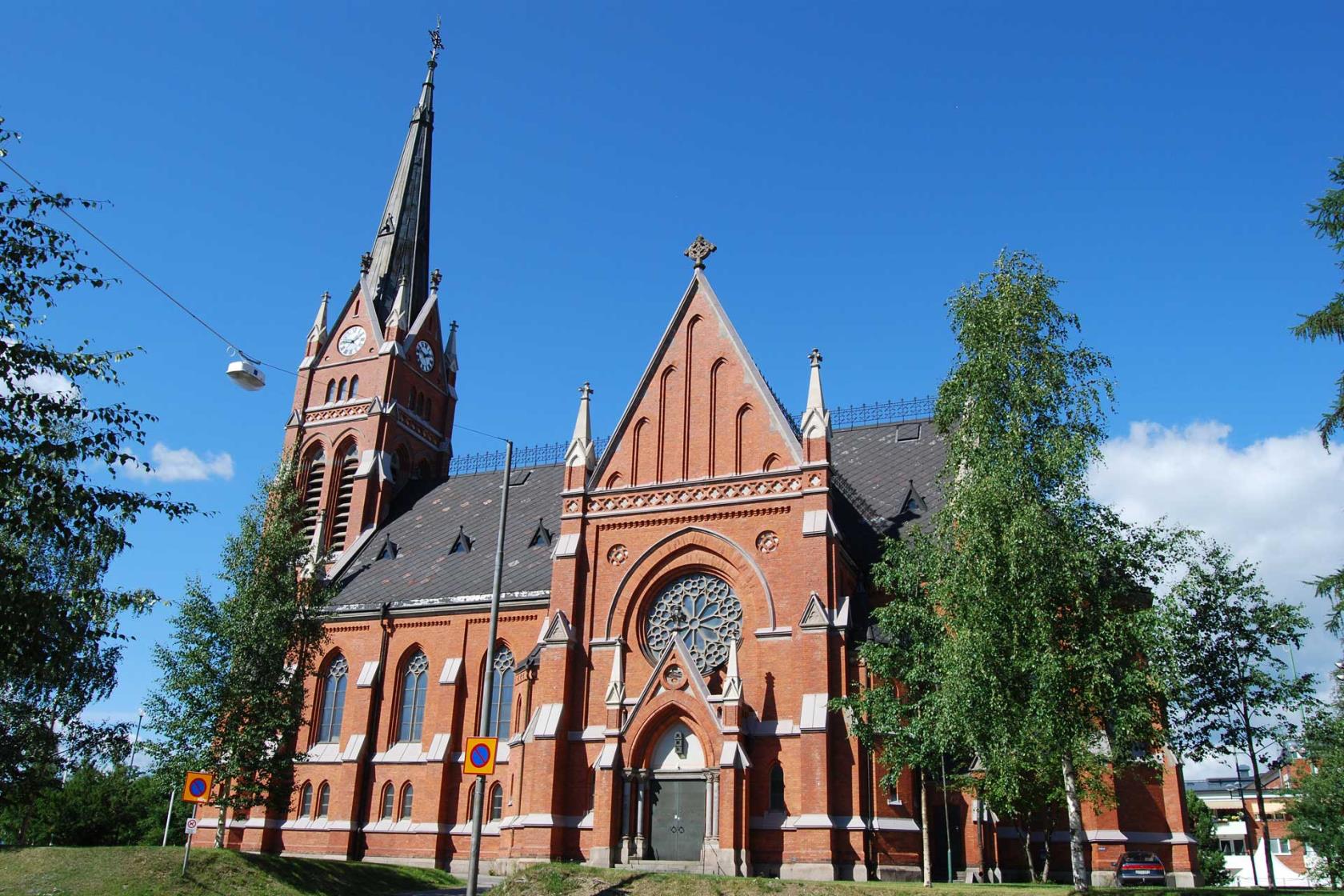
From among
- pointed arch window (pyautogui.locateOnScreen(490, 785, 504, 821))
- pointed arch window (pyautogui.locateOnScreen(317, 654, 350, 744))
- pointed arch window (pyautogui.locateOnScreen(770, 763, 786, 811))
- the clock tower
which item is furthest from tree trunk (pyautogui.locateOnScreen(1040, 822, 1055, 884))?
the clock tower

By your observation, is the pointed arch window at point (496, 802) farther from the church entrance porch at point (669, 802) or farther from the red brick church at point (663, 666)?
the church entrance porch at point (669, 802)

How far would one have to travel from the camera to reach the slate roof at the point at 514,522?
36.3m

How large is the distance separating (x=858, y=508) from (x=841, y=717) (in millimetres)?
10097

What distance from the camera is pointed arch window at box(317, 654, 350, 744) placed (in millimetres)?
40312

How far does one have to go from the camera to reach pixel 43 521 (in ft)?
46.5

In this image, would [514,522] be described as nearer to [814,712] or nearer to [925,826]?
[814,712]

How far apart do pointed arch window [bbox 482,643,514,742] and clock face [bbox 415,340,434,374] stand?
19.1 metres

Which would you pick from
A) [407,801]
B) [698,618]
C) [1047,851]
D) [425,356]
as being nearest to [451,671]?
[407,801]

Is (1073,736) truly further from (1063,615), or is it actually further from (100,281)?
(100,281)

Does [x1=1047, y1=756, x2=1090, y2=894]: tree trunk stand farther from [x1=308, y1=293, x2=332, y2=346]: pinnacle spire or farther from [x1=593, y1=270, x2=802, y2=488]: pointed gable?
[x1=308, y1=293, x2=332, y2=346]: pinnacle spire

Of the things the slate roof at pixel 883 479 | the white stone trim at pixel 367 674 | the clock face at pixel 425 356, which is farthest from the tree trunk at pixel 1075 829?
the clock face at pixel 425 356

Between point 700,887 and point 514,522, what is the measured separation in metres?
24.4

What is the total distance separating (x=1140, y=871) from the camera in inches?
1035

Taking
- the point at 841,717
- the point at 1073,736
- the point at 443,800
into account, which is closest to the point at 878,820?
the point at 841,717
